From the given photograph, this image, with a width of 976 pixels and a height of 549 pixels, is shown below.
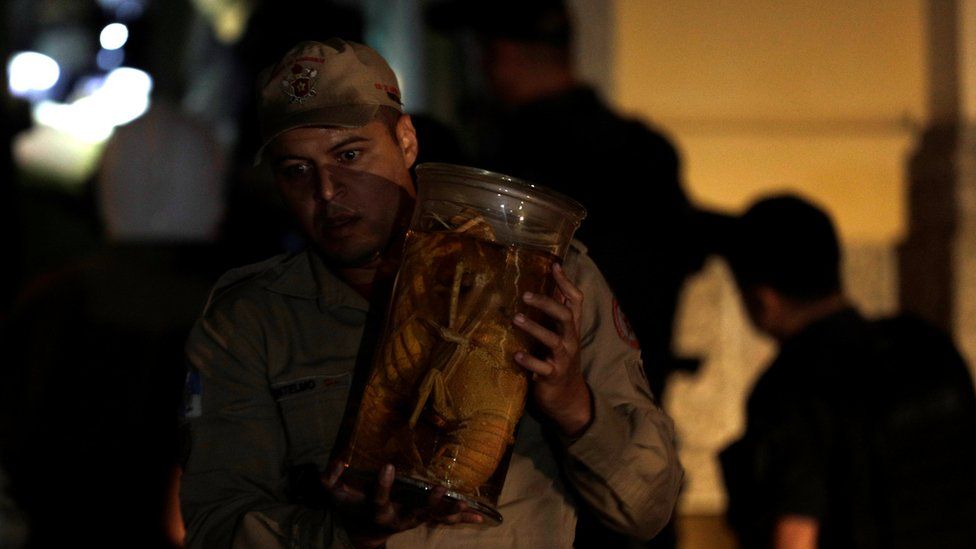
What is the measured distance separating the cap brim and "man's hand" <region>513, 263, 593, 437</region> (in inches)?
17.1

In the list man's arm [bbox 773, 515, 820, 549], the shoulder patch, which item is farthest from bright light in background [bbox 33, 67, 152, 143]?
the shoulder patch

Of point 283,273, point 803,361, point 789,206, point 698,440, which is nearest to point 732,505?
point 803,361

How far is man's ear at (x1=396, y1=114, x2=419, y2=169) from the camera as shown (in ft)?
7.21

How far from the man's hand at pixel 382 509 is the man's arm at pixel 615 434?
0.74 feet

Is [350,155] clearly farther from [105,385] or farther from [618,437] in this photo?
[105,385]

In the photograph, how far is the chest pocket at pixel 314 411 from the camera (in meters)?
2.15

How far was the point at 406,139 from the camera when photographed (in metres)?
2.22

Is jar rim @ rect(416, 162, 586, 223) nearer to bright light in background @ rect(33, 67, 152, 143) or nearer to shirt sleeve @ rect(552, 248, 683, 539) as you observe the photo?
shirt sleeve @ rect(552, 248, 683, 539)

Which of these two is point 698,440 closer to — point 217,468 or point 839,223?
point 839,223

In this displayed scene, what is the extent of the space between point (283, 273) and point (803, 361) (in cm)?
167

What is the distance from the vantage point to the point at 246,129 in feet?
13.6

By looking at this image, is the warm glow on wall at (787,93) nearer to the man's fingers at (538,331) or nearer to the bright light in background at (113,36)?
the bright light in background at (113,36)

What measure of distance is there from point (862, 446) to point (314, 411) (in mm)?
1669

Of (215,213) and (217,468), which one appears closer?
(217,468)
